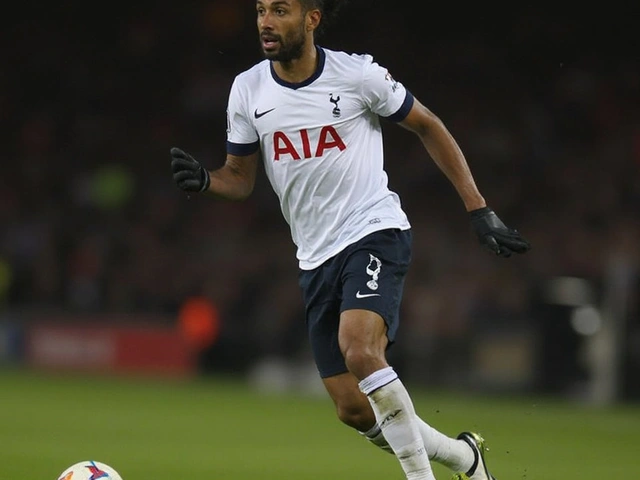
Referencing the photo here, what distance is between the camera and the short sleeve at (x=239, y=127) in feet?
20.9

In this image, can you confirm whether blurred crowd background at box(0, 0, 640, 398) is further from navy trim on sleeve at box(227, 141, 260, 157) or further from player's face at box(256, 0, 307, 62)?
player's face at box(256, 0, 307, 62)

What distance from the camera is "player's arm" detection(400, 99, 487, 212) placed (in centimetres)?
615

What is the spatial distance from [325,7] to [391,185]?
12.6m

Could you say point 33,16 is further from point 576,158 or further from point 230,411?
point 230,411

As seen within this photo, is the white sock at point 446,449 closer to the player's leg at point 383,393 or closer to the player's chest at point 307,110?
the player's leg at point 383,393

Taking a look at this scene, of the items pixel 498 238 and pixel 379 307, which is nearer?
pixel 379 307

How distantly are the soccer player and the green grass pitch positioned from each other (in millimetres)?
1949

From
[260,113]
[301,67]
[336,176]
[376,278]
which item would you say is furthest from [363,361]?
[301,67]

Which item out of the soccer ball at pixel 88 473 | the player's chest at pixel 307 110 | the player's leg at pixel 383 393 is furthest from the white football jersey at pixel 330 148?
the soccer ball at pixel 88 473

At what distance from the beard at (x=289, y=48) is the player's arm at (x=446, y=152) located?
59cm

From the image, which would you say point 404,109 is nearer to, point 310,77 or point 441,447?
point 310,77

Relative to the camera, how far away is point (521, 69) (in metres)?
19.1

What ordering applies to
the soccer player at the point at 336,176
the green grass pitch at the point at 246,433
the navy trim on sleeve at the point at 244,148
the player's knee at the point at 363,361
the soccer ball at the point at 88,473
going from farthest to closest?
the green grass pitch at the point at 246,433 < the navy trim on sleeve at the point at 244,148 < the soccer player at the point at 336,176 < the soccer ball at the point at 88,473 < the player's knee at the point at 363,361

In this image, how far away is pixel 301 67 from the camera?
20.5ft
